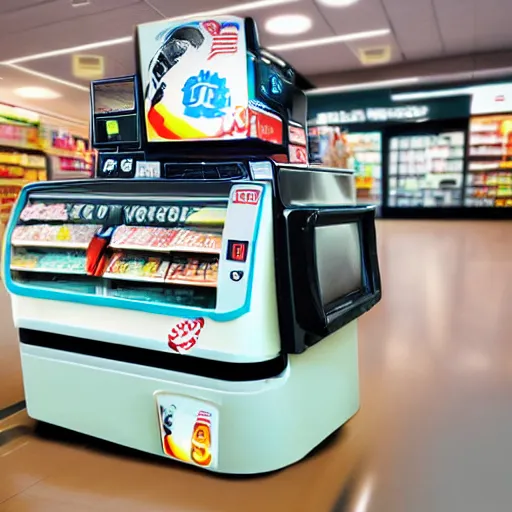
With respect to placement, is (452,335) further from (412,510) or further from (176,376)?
(176,376)

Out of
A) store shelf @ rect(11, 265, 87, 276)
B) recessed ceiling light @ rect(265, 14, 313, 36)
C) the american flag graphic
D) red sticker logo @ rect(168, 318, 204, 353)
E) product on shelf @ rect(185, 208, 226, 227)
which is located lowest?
red sticker logo @ rect(168, 318, 204, 353)

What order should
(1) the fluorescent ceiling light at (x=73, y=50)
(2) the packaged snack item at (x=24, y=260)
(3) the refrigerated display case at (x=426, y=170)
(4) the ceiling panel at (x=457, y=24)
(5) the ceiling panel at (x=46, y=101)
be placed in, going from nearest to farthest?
1. (2) the packaged snack item at (x=24, y=260)
2. (4) the ceiling panel at (x=457, y=24)
3. (1) the fluorescent ceiling light at (x=73, y=50)
4. (5) the ceiling panel at (x=46, y=101)
5. (3) the refrigerated display case at (x=426, y=170)

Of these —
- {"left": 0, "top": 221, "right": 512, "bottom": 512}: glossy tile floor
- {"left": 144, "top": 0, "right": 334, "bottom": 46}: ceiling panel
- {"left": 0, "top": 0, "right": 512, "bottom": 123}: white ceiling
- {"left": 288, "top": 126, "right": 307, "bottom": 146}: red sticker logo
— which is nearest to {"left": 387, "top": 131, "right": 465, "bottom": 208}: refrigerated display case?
{"left": 0, "top": 0, "right": 512, "bottom": 123}: white ceiling

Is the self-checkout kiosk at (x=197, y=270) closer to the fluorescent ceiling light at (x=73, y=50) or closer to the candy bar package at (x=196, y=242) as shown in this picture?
the candy bar package at (x=196, y=242)

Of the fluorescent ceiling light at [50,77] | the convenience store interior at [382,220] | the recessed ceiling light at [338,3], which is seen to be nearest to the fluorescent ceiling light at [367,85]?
the convenience store interior at [382,220]

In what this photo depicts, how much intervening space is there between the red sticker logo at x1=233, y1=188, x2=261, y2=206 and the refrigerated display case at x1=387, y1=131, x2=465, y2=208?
1167 cm

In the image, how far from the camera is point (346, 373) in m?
1.75

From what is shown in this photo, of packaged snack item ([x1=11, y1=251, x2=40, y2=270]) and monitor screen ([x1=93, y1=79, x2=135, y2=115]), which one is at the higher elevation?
monitor screen ([x1=93, y1=79, x2=135, y2=115])

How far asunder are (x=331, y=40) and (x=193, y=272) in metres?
7.62

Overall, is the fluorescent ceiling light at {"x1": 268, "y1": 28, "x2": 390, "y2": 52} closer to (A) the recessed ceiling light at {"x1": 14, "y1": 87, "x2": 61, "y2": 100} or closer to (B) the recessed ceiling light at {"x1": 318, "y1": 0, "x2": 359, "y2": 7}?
(B) the recessed ceiling light at {"x1": 318, "y1": 0, "x2": 359, "y2": 7}

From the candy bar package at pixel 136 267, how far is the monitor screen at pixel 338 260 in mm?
473

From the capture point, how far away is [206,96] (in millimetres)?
1493

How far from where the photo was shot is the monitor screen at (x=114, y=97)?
167 cm

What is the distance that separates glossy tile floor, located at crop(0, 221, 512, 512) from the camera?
132cm
